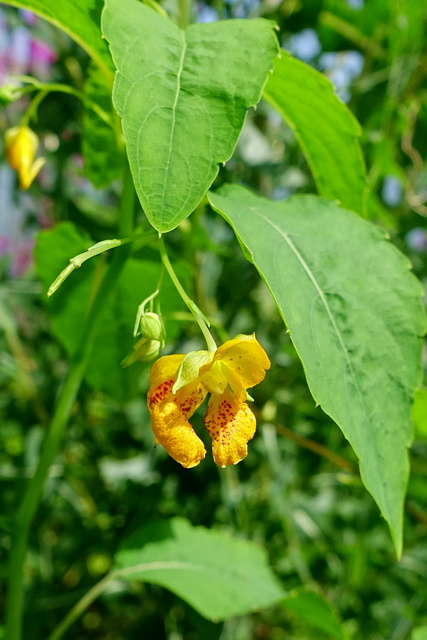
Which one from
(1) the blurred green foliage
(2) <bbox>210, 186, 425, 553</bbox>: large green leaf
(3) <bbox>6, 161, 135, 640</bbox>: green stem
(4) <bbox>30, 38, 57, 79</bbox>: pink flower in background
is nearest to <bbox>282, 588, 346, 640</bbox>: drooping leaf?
(1) the blurred green foliage

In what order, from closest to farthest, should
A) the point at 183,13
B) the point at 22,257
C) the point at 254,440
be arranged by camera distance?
the point at 183,13, the point at 254,440, the point at 22,257

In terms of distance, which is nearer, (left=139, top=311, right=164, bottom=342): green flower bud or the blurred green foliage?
(left=139, top=311, right=164, bottom=342): green flower bud

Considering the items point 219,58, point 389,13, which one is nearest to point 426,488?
point 389,13

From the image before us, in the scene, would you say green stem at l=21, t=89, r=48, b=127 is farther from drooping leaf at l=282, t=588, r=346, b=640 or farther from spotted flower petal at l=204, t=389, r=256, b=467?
drooping leaf at l=282, t=588, r=346, b=640

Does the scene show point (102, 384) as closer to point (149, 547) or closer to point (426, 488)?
point (149, 547)

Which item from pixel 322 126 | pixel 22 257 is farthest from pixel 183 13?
pixel 22 257

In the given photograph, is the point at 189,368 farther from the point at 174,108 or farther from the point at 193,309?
the point at 174,108
